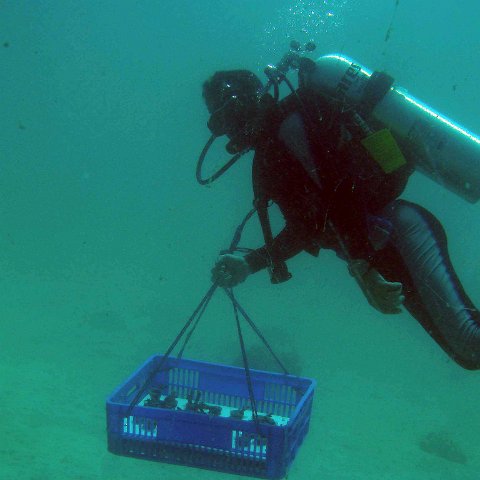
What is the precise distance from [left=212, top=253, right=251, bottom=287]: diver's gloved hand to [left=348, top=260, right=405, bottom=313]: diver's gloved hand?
36.6 inches

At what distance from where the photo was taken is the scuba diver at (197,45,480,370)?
10.1ft

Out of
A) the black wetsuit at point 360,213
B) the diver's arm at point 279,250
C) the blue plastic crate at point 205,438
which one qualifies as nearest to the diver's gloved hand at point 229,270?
the diver's arm at point 279,250

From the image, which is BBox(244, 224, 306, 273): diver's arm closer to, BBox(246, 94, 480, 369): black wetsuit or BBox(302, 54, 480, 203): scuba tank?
BBox(246, 94, 480, 369): black wetsuit

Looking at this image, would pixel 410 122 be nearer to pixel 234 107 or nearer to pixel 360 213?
pixel 360 213

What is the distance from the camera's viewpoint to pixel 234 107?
3.50 meters

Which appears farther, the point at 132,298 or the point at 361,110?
the point at 132,298

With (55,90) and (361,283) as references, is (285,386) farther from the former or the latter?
(55,90)

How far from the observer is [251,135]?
11.3ft

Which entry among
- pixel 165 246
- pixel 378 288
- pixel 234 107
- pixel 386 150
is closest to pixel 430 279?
pixel 378 288

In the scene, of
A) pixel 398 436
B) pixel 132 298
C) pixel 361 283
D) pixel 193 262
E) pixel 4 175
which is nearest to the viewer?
pixel 361 283

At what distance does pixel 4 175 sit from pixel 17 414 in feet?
135

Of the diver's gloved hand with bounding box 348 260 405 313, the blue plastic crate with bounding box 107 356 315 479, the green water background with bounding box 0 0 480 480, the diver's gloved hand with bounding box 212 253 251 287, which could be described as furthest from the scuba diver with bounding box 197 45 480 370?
the green water background with bounding box 0 0 480 480

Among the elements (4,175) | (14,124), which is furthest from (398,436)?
(14,124)

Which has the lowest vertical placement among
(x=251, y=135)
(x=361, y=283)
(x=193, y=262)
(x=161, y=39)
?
(x=193, y=262)
